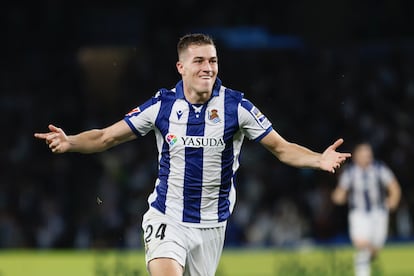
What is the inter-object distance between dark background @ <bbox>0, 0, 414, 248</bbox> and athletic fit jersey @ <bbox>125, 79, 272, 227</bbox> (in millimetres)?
8788

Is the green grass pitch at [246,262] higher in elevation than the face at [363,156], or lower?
lower

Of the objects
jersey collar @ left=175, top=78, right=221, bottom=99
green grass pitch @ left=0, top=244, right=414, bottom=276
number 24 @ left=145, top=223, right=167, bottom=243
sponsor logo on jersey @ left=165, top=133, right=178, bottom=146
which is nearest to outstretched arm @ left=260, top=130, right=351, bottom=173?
jersey collar @ left=175, top=78, right=221, bottom=99

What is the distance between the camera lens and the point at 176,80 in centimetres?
1836

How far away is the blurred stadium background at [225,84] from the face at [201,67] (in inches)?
242

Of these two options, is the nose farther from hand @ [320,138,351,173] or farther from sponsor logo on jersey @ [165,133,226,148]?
hand @ [320,138,351,173]

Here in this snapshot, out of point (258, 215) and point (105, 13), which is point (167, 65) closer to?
point (105, 13)

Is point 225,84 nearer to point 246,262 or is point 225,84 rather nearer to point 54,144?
point 246,262

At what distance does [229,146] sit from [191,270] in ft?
2.94

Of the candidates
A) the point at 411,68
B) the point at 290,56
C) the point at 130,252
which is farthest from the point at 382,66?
the point at 130,252

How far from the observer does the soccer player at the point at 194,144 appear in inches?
260

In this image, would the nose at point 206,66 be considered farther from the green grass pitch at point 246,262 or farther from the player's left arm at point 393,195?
the player's left arm at point 393,195

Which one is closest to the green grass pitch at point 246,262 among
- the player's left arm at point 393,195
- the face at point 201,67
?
the player's left arm at point 393,195

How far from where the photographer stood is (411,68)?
19344 mm

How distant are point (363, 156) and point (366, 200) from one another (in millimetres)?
730
